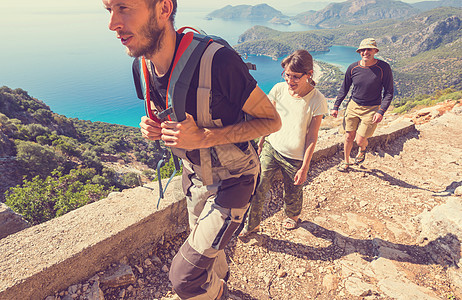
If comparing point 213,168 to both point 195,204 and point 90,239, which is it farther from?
point 90,239

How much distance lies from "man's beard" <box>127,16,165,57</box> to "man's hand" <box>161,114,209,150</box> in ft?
1.45

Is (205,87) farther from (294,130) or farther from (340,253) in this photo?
(340,253)

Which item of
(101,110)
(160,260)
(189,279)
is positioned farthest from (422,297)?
(101,110)

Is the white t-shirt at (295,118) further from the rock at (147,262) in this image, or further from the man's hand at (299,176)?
the rock at (147,262)

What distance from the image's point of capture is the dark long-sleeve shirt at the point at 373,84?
175 inches

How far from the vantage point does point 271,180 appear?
3090 millimetres

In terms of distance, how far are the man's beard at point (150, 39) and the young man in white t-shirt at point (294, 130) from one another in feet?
5.25

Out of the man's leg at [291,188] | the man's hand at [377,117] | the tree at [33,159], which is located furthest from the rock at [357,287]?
the tree at [33,159]

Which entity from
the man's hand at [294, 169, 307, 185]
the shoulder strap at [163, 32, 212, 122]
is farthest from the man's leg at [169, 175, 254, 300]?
the man's hand at [294, 169, 307, 185]

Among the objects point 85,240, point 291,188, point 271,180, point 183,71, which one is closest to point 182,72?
point 183,71

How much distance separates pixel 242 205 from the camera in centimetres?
182

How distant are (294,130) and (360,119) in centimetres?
278

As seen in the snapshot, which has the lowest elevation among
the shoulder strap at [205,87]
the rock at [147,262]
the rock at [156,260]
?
the rock at [156,260]

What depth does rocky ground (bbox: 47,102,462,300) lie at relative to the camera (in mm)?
2426
